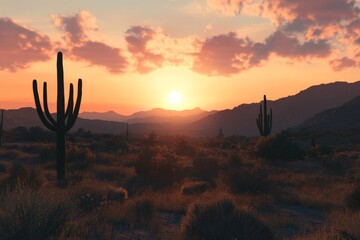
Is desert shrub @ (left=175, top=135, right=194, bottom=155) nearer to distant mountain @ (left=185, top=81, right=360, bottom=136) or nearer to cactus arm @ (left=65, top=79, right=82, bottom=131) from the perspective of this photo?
cactus arm @ (left=65, top=79, right=82, bottom=131)

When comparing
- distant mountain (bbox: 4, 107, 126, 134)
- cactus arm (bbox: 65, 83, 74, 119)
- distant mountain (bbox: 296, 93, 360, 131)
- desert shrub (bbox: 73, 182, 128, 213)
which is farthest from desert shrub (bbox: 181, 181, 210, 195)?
distant mountain (bbox: 4, 107, 126, 134)

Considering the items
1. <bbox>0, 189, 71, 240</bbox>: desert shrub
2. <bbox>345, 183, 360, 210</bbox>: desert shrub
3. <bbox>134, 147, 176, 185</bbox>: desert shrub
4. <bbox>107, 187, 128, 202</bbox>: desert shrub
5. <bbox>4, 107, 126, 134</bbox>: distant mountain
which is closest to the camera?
<bbox>0, 189, 71, 240</bbox>: desert shrub

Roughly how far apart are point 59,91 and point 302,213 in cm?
1102

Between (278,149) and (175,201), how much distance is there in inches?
693

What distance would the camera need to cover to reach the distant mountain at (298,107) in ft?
576

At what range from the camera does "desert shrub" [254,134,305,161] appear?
1174 inches

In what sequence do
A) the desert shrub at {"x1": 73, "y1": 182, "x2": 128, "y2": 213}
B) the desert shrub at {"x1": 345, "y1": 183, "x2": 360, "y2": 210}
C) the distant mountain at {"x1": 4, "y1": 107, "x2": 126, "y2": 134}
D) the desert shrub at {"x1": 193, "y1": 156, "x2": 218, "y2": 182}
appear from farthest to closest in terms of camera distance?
1. the distant mountain at {"x1": 4, "y1": 107, "x2": 126, "y2": 134}
2. the desert shrub at {"x1": 193, "y1": 156, "x2": 218, "y2": 182}
3. the desert shrub at {"x1": 345, "y1": 183, "x2": 360, "y2": 210}
4. the desert shrub at {"x1": 73, "y1": 182, "x2": 128, "y2": 213}

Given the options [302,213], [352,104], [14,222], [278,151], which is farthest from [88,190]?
[352,104]

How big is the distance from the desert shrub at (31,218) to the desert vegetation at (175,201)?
0.02 m

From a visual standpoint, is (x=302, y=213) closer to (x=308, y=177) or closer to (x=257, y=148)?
(x=308, y=177)

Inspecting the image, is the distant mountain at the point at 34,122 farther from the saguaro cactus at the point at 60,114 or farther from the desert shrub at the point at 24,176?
the desert shrub at the point at 24,176

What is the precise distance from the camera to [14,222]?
754 cm

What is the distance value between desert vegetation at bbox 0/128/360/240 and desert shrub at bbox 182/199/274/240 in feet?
0.07

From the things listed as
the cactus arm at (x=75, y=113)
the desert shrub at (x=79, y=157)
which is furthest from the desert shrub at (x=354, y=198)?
the desert shrub at (x=79, y=157)
